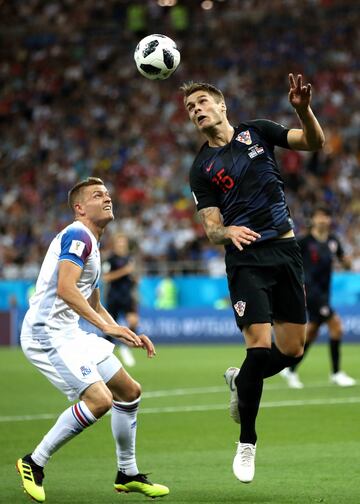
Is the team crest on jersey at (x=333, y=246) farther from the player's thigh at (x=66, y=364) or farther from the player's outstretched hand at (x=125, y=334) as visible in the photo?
the player's outstretched hand at (x=125, y=334)

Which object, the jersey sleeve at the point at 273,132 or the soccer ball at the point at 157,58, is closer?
the jersey sleeve at the point at 273,132

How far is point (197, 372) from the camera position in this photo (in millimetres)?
17594

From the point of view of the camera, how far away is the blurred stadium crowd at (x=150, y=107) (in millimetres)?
26891

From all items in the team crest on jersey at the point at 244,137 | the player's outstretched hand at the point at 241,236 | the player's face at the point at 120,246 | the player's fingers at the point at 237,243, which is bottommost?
the player's face at the point at 120,246

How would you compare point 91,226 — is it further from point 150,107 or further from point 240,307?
point 150,107

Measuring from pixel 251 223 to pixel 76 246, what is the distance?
1.40 meters

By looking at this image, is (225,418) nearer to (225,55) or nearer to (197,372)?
(197,372)

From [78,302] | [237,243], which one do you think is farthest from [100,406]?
[237,243]

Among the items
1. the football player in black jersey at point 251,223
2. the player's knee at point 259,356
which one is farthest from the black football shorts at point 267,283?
the player's knee at point 259,356

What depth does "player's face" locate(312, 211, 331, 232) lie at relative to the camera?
586 inches

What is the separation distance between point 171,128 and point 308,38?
4791 mm

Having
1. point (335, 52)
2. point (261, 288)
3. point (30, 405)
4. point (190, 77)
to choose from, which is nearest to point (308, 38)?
point (335, 52)

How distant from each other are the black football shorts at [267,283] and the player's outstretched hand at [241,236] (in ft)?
0.68

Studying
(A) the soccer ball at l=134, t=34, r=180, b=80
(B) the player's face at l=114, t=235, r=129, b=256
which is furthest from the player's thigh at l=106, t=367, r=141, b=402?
(B) the player's face at l=114, t=235, r=129, b=256
